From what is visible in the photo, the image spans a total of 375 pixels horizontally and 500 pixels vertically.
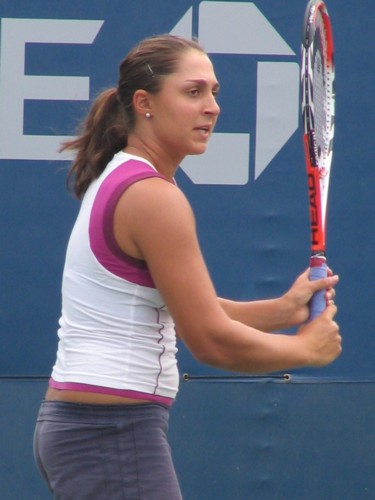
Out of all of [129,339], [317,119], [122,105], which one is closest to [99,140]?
[122,105]

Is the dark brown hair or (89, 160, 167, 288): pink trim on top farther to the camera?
the dark brown hair

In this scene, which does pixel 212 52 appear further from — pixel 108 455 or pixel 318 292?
pixel 108 455

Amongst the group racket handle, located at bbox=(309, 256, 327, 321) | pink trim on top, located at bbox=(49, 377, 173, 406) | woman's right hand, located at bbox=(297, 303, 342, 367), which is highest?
racket handle, located at bbox=(309, 256, 327, 321)

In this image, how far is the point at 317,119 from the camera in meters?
2.82

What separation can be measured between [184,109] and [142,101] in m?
0.09

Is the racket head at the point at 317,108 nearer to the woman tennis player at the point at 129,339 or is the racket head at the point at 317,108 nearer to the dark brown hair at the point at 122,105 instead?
the dark brown hair at the point at 122,105

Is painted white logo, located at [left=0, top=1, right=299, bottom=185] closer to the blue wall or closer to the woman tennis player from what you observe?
the blue wall

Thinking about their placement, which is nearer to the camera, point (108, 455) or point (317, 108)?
point (108, 455)

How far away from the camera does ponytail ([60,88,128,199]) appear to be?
2.33 m

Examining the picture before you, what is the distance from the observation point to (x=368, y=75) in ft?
12.3

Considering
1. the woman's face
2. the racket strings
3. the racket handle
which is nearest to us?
the woman's face

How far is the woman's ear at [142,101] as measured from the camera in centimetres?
230

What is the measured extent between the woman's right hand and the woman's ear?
562 millimetres

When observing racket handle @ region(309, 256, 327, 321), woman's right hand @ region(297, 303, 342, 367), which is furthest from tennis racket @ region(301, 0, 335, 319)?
woman's right hand @ region(297, 303, 342, 367)
